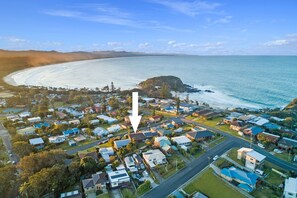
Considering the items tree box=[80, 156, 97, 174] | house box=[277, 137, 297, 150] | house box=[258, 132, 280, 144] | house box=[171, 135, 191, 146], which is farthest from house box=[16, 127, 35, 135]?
house box=[277, 137, 297, 150]

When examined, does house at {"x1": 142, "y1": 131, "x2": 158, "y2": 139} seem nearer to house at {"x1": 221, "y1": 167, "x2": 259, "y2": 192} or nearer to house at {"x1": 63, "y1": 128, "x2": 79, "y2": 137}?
house at {"x1": 63, "y1": 128, "x2": 79, "y2": 137}

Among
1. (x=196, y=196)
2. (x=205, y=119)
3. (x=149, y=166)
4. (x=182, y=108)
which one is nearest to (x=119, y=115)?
(x=182, y=108)

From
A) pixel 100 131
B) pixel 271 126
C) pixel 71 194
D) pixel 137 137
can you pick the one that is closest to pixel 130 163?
pixel 137 137

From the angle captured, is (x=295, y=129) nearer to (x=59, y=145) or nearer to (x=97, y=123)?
(x=97, y=123)

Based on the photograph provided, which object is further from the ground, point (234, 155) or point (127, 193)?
point (234, 155)

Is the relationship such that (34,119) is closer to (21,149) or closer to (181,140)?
(21,149)
